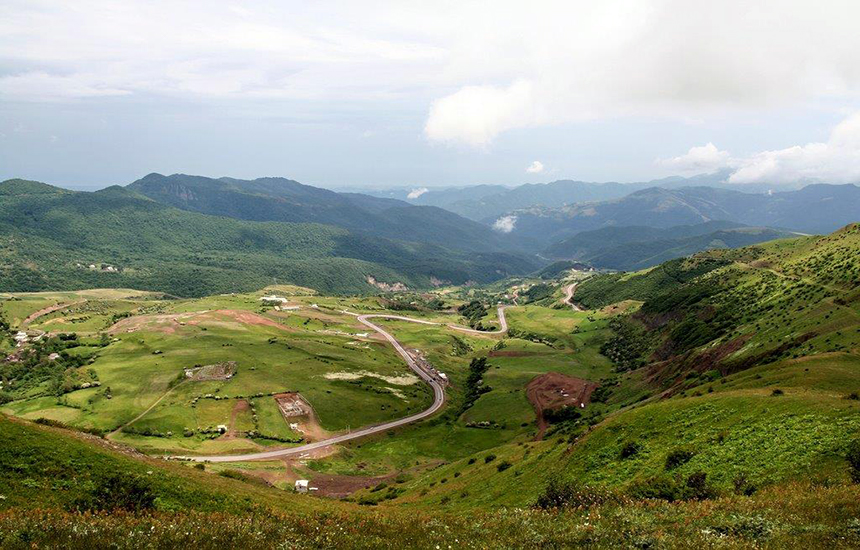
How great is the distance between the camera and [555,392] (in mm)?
139500

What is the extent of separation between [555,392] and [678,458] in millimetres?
99740

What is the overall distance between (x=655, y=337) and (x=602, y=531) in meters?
163

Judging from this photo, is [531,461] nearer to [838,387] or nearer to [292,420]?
[838,387]

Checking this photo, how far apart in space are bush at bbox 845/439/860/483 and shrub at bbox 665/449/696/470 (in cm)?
1196

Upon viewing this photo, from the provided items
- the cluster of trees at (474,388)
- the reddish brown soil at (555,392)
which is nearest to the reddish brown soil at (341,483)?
the reddish brown soil at (555,392)

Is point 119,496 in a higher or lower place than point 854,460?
lower

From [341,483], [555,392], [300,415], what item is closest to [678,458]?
[341,483]

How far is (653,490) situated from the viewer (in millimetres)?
35594

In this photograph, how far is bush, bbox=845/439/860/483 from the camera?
1148 inches

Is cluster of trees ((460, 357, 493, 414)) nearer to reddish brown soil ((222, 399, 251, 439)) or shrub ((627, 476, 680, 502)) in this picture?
reddish brown soil ((222, 399, 251, 439))

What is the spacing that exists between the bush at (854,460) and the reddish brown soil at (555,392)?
80.9 m

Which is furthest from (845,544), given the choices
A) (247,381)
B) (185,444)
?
(247,381)

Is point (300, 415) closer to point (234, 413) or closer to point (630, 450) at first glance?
point (234, 413)

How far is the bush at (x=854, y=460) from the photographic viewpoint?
1148 inches
